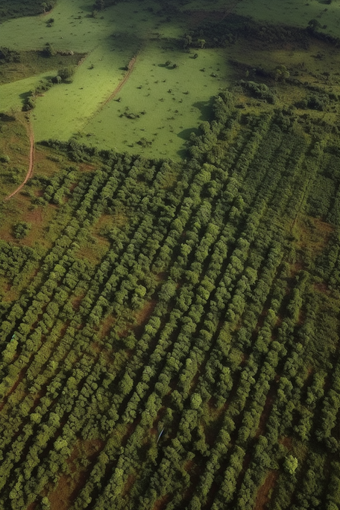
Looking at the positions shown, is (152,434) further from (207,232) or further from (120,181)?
(120,181)

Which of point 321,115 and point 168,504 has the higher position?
point 321,115

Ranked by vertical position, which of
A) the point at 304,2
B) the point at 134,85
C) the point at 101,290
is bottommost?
the point at 101,290

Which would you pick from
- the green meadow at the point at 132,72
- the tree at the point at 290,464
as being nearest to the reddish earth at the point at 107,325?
the tree at the point at 290,464

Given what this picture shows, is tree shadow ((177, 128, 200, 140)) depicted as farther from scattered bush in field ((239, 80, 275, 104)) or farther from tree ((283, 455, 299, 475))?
tree ((283, 455, 299, 475))

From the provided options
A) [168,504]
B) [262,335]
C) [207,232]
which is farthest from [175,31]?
[168,504]

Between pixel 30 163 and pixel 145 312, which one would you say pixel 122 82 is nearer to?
pixel 30 163

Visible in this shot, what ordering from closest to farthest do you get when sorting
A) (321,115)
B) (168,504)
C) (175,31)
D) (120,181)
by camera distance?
1. (168,504)
2. (120,181)
3. (321,115)
4. (175,31)

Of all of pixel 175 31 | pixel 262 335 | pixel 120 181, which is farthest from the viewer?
pixel 175 31

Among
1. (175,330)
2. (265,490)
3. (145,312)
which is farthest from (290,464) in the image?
(145,312)

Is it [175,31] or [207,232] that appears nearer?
[207,232]
